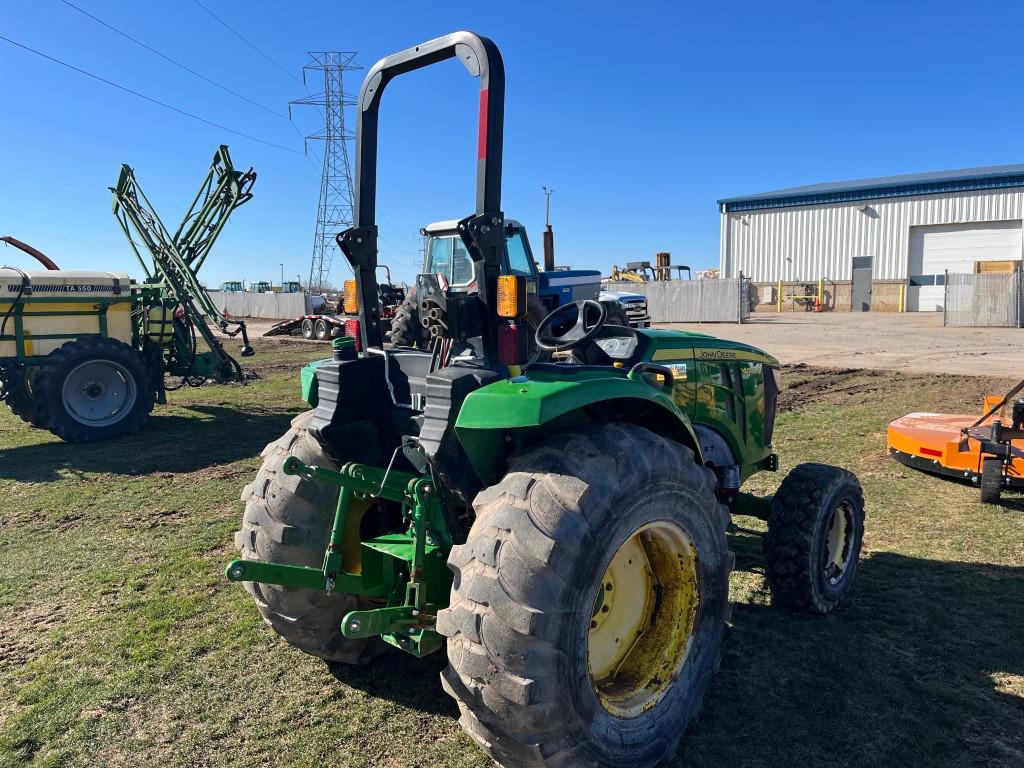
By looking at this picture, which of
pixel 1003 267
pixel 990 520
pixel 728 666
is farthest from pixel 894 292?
pixel 728 666

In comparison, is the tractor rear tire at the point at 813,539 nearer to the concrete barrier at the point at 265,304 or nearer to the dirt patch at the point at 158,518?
the dirt patch at the point at 158,518

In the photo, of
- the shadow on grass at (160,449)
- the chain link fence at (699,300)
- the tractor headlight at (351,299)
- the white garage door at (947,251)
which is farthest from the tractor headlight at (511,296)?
the white garage door at (947,251)

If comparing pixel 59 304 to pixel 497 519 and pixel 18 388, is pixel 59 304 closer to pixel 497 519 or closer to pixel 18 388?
pixel 18 388

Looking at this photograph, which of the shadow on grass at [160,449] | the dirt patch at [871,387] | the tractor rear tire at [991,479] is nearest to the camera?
the tractor rear tire at [991,479]

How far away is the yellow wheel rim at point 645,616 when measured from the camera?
9.35 feet

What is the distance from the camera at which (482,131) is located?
2797 millimetres

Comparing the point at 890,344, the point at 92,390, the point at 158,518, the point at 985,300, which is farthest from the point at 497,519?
the point at 985,300

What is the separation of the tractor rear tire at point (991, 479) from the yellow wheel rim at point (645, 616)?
13.5 ft

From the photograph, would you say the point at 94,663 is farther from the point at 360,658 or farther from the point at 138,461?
the point at 138,461

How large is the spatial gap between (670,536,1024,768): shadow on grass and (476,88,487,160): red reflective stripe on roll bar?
237 cm

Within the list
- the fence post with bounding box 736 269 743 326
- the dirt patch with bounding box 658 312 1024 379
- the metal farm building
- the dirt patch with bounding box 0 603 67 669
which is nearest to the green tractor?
the dirt patch with bounding box 0 603 67 669

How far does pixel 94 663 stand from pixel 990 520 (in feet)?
19.4

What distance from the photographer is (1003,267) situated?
103ft

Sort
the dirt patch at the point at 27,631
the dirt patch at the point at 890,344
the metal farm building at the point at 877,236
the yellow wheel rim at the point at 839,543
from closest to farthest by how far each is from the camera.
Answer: the dirt patch at the point at 27,631 < the yellow wheel rim at the point at 839,543 < the dirt patch at the point at 890,344 < the metal farm building at the point at 877,236
